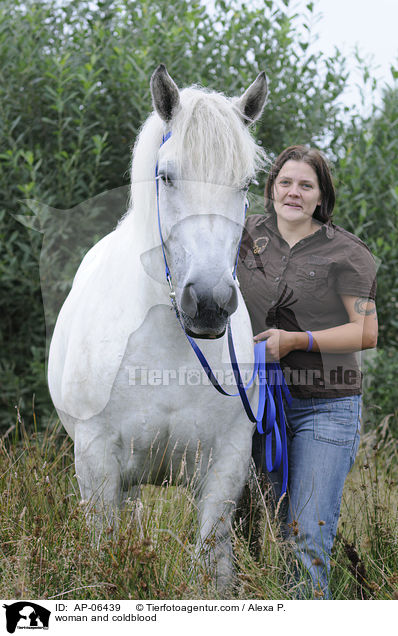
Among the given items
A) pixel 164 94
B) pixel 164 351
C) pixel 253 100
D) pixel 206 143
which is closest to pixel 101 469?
pixel 164 351

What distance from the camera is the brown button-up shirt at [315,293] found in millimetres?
2574

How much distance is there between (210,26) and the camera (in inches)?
194

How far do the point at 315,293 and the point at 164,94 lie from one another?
100cm

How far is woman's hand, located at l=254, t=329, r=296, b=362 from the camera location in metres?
2.52

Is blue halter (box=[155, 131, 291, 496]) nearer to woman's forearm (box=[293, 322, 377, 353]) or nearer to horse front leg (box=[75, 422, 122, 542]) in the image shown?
woman's forearm (box=[293, 322, 377, 353])

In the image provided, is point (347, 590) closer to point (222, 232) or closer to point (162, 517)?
point (162, 517)

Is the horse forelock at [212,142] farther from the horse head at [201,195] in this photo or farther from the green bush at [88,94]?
the green bush at [88,94]

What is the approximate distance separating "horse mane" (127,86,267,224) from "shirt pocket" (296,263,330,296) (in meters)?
0.52

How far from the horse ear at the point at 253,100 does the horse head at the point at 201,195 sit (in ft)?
0.23

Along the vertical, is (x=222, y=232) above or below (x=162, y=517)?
above

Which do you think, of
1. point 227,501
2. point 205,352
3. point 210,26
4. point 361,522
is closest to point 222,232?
point 205,352
